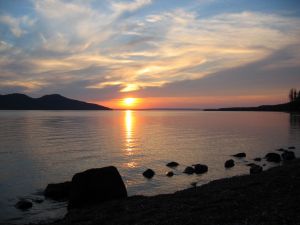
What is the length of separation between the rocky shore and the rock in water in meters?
1.07

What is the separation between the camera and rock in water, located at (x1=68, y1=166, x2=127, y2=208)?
72.7 ft

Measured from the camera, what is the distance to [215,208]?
1579cm

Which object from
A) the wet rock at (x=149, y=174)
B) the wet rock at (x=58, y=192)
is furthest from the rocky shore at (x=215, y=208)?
the wet rock at (x=149, y=174)

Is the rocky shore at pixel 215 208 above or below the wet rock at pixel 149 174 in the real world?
above

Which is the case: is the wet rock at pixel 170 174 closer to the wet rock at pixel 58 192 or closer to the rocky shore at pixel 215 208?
the wet rock at pixel 58 192

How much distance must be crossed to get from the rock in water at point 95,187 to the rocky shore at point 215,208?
1071 millimetres

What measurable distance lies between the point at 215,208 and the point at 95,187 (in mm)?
10064

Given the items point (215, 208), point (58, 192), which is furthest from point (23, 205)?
point (215, 208)

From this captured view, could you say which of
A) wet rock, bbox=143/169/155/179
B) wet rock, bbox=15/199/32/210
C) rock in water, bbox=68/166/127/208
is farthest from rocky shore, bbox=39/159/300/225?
wet rock, bbox=143/169/155/179

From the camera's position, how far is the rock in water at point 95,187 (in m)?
22.2

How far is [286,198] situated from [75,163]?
31.0 m

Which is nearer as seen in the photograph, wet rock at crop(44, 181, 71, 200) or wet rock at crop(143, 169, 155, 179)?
wet rock at crop(44, 181, 71, 200)

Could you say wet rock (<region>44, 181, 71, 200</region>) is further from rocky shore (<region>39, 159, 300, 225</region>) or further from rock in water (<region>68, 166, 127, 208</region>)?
rocky shore (<region>39, 159, 300, 225</region>)

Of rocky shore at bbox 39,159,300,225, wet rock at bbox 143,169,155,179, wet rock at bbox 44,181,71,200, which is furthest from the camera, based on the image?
wet rock at bbox 143,169,155,179
